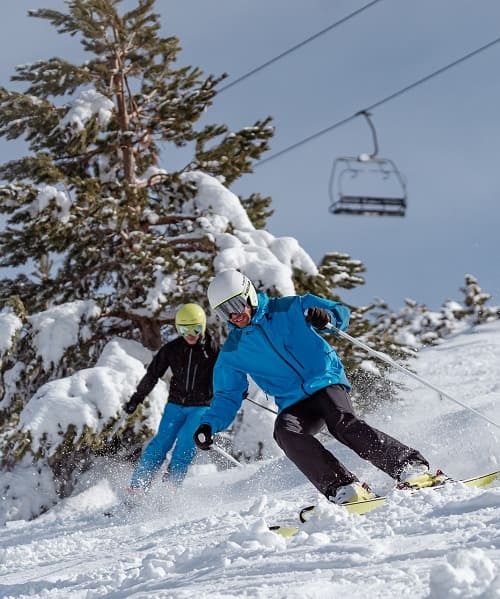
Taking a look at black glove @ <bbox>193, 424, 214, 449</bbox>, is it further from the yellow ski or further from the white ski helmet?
the yellow ski

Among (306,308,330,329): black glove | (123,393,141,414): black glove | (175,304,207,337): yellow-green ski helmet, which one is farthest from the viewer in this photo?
(123,393,141,414): black glove

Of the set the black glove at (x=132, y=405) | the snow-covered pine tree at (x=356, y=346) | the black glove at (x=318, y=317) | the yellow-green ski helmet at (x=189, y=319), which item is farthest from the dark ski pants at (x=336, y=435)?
the snow-covered pine tree at (x=356, y=346)

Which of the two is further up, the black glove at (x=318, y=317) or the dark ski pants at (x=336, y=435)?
the black glove at (x=318, y=317)

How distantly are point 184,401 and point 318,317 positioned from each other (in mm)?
3442

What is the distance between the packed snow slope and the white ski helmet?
1308 millimetres

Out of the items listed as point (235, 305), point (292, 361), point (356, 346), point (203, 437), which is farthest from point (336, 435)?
point (356, 346)

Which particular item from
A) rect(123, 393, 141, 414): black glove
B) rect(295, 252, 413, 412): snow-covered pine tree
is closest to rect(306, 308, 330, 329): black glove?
rect(123, 393, 141, 414): black glove

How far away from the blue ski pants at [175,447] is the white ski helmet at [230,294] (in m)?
3.17

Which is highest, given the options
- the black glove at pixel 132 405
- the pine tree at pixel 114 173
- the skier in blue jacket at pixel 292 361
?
the pine tree at pixel 114 173

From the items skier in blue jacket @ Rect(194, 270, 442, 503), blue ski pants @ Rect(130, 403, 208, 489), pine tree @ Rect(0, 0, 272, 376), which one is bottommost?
blue ski pants @ Rect(130, 403, 208, 489)

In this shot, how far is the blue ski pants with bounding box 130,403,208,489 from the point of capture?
7898 mm

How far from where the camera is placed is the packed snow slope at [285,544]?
2758 mm

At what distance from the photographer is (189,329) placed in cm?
787

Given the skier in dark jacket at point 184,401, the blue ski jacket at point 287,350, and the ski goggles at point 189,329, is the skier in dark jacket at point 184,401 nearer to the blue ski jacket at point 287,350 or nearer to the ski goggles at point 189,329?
the ski goggles at point 189,329
